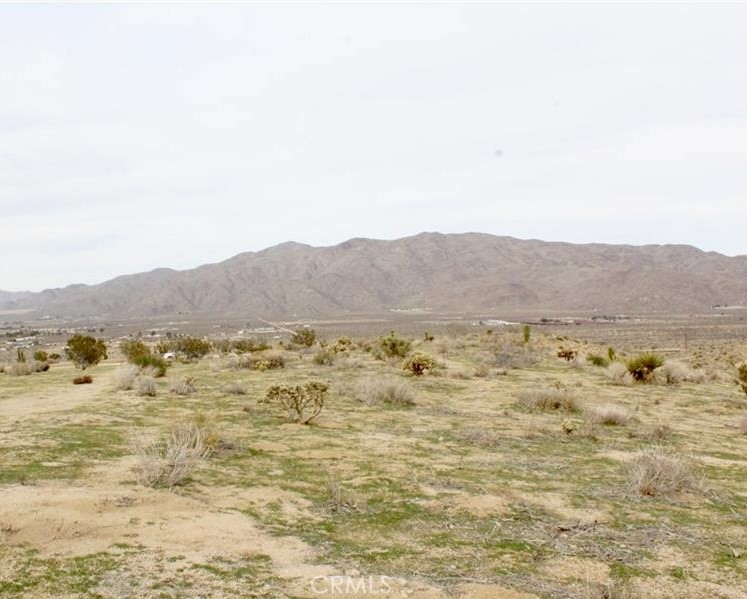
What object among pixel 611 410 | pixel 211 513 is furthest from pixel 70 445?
pixel 611 410

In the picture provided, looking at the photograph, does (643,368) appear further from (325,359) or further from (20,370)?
(20,370)

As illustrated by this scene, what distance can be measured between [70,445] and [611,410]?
35.2 ft

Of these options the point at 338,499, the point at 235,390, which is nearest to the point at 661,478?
the point at 338,499

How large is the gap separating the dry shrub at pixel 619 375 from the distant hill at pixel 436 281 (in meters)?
82.9

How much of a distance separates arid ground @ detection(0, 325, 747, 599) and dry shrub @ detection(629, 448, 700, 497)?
0.03 metres

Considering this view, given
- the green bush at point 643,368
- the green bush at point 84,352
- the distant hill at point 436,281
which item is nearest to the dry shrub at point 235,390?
the green bush at point 84,352

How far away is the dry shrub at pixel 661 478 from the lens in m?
8.63

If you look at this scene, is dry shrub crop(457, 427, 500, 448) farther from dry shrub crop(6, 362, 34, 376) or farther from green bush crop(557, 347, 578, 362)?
dry shrub crop(6, 362, 34, 376)

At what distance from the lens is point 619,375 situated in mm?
21844

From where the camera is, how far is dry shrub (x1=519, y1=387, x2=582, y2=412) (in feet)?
52.1

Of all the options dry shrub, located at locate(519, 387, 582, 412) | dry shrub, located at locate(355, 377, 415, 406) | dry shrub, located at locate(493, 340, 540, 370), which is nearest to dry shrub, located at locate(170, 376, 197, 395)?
dry shrub, located at locate(355, 377, 415, 406)

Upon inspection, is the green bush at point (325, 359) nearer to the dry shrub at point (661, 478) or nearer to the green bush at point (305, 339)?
the green bush at point (305, 339)

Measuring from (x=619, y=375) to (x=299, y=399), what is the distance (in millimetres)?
12979

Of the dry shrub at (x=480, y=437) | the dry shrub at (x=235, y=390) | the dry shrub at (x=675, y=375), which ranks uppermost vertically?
the dry shrub at (x=235, y=390)
